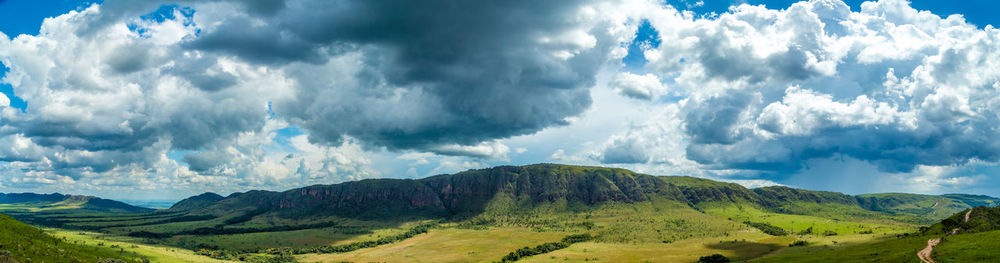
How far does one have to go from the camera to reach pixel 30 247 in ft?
362

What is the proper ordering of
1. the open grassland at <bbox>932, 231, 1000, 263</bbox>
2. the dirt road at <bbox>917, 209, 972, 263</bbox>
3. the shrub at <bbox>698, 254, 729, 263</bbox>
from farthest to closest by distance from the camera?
the shrub at <bbox>698, 254, 729, 263</bbox> < the dirt road at <bbox>917, 209, 972, 263</bbox> < the open grassland at <bbox>932, 231, 1000, 263</bbox>

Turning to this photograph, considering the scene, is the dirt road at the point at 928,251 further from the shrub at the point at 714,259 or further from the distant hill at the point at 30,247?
the distant hill at the point at 30,247

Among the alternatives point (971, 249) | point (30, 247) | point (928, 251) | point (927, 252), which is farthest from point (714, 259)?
point (30, 247)

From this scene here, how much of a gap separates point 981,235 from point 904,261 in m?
27.7

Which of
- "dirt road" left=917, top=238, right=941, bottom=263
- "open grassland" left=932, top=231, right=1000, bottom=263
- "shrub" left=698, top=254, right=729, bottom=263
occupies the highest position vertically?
"open grassland" left=932, top=231, right=1000, bottom=263

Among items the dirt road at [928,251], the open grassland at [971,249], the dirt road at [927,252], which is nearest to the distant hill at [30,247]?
the dirt road at [927,252]

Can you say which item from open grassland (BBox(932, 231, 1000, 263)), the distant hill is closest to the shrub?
open grassland (BBox(932, 231, 1000, 263))

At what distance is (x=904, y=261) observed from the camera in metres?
98.8

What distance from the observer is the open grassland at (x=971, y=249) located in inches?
3445

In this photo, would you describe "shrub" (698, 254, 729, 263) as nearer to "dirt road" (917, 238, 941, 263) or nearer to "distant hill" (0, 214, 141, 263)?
"dirt road" (917, 238, 941, 263)

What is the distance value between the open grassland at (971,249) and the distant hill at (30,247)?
633 ft

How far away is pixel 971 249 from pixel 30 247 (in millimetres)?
217024

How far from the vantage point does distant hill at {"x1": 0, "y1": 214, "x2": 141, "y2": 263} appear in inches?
3907

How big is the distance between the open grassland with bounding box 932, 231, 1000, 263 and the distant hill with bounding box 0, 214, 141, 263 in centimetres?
19282
